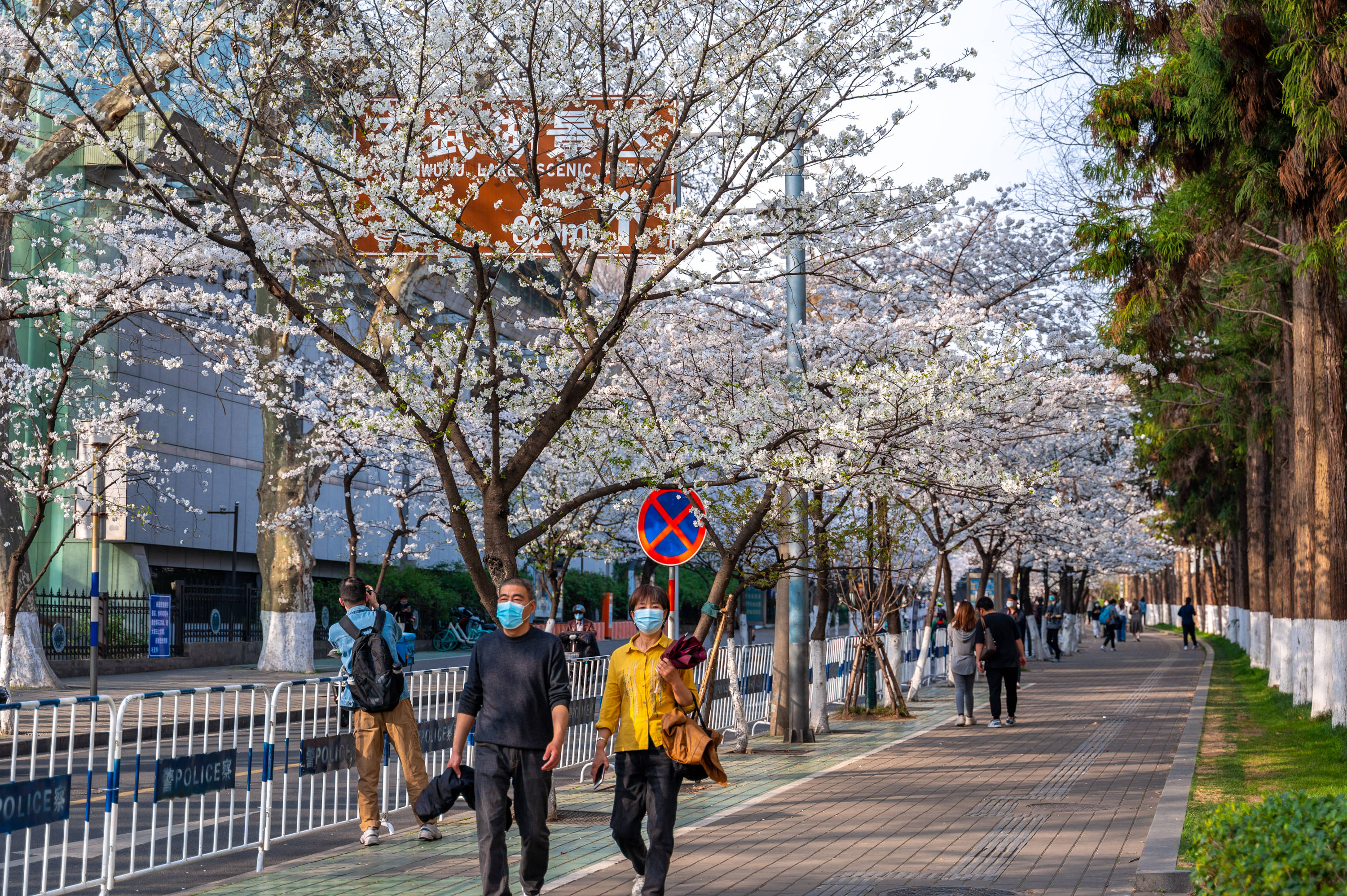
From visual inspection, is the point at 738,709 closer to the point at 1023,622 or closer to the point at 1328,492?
the point at 1328,492

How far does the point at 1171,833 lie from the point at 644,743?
4.09m

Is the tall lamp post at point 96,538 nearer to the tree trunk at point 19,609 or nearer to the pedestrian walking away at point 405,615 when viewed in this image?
the tree trunk at point 19,609

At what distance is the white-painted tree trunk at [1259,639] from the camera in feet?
105

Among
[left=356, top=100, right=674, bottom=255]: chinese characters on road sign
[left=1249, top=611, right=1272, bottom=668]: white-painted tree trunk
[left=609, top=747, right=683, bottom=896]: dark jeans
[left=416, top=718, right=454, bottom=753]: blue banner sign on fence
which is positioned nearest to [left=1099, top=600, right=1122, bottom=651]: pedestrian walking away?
[left=1249, top=611, right=1272, bottom=668]: white-painted tree trunk

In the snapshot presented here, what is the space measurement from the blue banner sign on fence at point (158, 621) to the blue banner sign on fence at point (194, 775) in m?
18.7

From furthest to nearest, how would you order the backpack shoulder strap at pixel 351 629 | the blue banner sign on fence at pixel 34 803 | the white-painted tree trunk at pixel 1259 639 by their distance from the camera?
the white-painted tree trunk at pixel 1259 639
the backpack shoulder strap at pixel 351 629
the blue banner sign on fence at pixel 34 803

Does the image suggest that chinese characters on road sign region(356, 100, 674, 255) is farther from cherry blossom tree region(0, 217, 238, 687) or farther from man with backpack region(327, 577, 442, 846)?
cherry blossom tree region(0, 217, 238, 687)

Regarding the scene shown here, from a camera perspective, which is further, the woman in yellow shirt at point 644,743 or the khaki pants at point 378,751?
the khaki pants at point 378,751

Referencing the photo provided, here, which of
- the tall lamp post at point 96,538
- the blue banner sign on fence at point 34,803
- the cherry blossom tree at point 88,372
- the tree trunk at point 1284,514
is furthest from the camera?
the tree trunk at point 1284,514

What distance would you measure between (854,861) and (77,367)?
31812 mm

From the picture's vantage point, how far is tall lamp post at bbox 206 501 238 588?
38688 mm

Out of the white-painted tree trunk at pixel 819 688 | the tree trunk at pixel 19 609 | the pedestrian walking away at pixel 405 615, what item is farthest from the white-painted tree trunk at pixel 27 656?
the white-painted tree trunk at pixel 819 688

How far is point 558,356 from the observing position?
12.0 m

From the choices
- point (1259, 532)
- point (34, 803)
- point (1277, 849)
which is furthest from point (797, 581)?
point (1259, 532)
